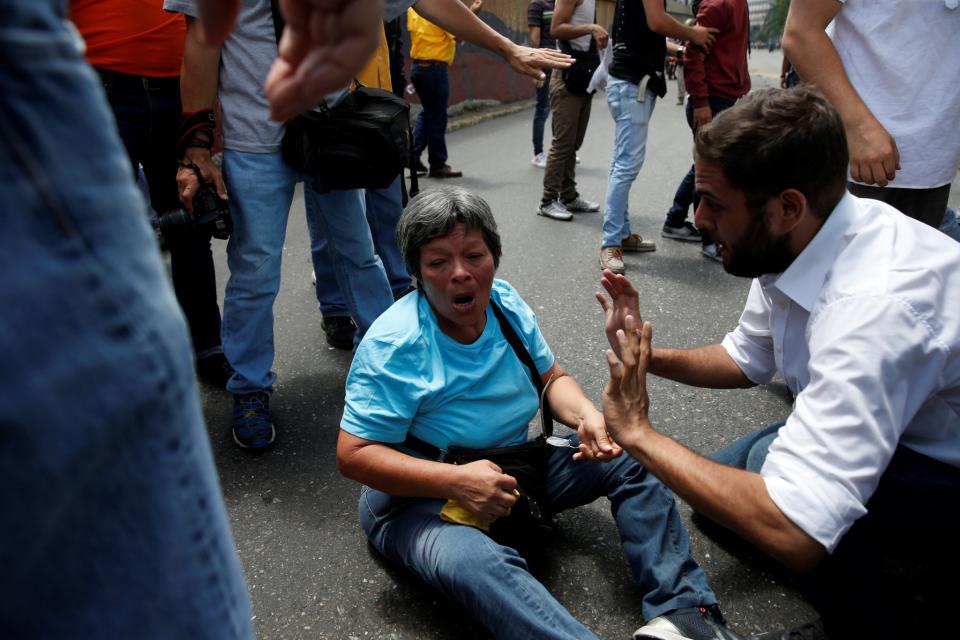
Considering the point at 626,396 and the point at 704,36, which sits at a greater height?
the point at 704,36

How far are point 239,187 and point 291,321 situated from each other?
1.36 m

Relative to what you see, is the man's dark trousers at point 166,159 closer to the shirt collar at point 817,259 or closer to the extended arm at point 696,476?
the extended arm at point 696,476

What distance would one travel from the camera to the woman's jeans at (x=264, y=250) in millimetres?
2342

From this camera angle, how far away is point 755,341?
78.1 inches

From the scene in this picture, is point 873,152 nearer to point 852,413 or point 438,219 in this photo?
point 852,413

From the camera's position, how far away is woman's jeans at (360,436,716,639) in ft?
5.07

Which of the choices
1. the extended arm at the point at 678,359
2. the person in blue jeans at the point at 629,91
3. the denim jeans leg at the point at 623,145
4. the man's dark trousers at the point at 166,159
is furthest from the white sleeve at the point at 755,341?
the denim jeans leg at the point at 623,145

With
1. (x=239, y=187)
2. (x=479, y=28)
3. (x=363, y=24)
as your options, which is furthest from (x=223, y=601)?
(x=479, y=28)

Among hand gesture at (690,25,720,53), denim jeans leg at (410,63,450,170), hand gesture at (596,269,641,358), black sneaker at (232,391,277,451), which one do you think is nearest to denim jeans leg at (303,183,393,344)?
black sneaker at (232,391,277,451)

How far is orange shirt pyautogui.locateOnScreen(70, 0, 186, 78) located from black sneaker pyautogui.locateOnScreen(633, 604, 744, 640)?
2.33 m

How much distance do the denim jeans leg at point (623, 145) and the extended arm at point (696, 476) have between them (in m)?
2.59

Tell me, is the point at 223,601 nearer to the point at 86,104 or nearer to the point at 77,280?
the point at 77,280

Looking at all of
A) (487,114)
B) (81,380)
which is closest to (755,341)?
(81,380)

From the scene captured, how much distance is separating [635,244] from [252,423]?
112 inches
